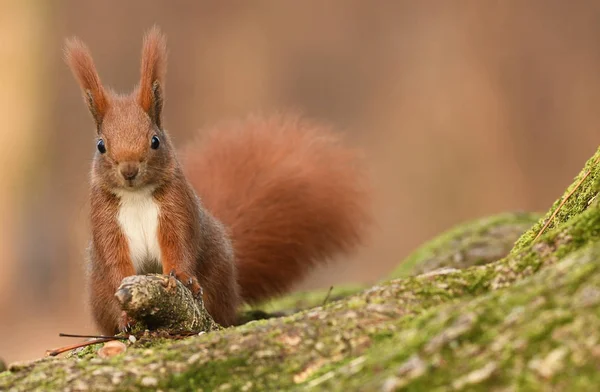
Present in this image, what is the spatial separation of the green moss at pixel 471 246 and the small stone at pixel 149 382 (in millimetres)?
2129

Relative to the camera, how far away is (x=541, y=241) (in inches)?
63.7

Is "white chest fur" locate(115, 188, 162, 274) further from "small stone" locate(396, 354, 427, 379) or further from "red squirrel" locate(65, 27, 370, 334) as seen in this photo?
"small stone" locate(396, 354, 427, 379)

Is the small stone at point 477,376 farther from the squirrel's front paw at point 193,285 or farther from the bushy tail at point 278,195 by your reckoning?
the bushy tail at point 278,195

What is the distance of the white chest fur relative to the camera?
2.59 meters

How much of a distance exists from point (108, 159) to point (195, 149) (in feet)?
4.93

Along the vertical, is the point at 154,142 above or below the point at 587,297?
above

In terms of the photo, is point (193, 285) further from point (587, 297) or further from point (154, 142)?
point (587, 297)

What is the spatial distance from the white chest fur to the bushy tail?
0.97 m

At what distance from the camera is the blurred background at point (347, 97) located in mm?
7438

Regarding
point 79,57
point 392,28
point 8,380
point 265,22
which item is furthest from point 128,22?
point 8,380

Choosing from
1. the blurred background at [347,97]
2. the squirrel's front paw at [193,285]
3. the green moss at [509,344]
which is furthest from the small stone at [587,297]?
the blurred background at [347,97]

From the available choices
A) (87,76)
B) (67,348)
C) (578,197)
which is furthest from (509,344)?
(87,76)

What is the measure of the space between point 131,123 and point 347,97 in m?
5.58

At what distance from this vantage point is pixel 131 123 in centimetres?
255
